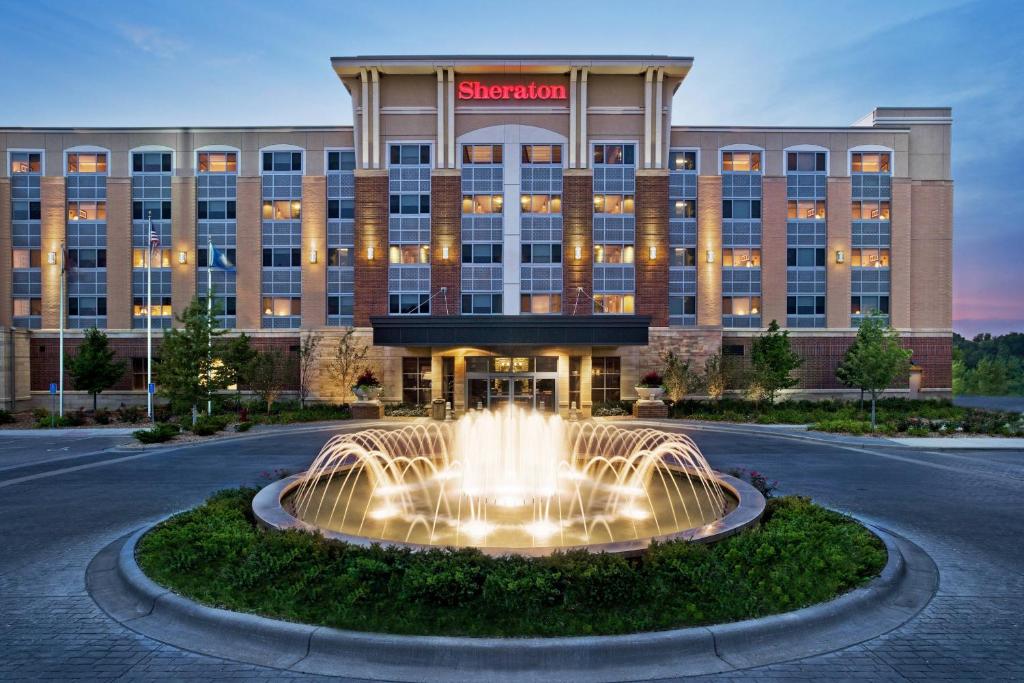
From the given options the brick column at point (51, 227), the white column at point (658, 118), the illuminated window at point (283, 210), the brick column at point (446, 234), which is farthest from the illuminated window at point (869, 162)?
the brick column at point (51, 227)

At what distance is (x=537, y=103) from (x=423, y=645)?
129 ft

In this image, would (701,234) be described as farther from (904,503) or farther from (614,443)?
(904,503)

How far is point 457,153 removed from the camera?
39.8 metres

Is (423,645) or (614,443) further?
(614,443)

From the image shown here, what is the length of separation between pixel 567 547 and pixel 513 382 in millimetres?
31489

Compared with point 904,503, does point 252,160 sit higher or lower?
higher

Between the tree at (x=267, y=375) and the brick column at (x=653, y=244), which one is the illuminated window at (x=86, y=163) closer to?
the tree at (x=267, y=375)

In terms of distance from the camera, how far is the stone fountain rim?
792 centimetres

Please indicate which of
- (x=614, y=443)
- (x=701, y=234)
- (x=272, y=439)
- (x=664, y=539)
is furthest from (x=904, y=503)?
(x=701, y=234)

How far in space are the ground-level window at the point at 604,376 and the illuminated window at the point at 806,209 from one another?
17.9m

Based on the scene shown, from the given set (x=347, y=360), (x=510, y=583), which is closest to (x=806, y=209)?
(x=347, y=360)

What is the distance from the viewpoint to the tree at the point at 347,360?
1510 inches

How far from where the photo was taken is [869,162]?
136ft

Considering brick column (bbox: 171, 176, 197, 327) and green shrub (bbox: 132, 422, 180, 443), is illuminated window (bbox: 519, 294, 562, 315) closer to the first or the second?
green shrub (bbox: 132, 422, 180, 443)
